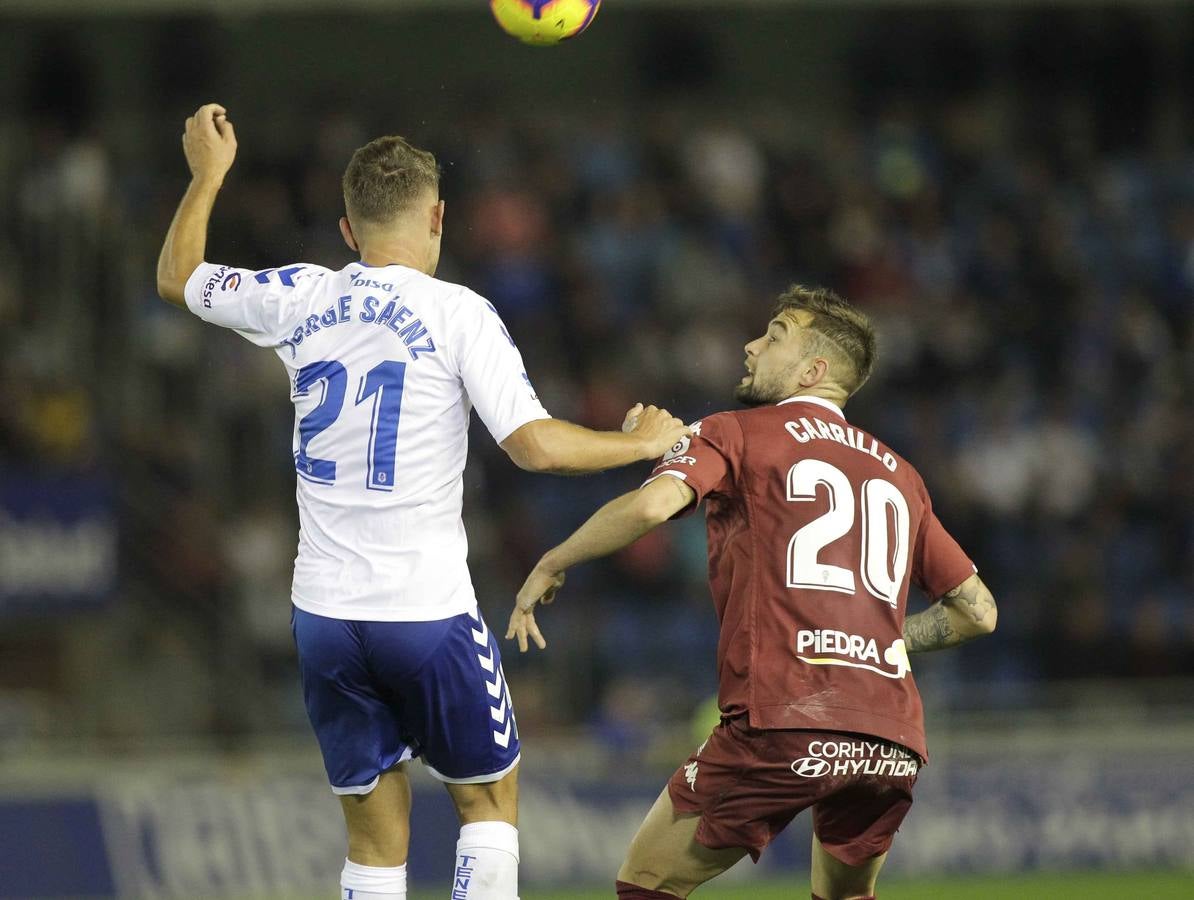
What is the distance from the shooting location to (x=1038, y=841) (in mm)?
11484

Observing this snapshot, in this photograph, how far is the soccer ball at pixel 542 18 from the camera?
5883 mm

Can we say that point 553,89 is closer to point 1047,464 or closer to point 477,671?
point 1047,464

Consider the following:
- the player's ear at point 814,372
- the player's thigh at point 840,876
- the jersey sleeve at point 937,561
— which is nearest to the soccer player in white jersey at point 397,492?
the player's ear at point 814,372

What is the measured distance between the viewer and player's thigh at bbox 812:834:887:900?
17.5 feet

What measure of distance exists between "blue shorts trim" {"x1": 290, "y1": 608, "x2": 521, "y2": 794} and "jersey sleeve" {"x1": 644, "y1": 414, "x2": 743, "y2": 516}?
2.28 feet

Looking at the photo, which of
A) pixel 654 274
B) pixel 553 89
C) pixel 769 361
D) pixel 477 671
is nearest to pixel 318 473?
pixel 477 671

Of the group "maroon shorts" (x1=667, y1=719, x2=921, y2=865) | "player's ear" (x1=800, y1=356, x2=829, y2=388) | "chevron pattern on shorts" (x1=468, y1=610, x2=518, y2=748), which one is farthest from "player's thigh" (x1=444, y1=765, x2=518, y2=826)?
"player's ear" (x1=800, y1=356, x2=829, y2=388)

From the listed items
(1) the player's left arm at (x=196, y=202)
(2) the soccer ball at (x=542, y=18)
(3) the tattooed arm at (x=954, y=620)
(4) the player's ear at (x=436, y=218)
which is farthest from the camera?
(2) the soccer ball at (x=542, y=18)

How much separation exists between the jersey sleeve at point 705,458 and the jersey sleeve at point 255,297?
3.65ft

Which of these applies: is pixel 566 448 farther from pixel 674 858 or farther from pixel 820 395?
pixel 674 858

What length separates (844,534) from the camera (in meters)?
5.06

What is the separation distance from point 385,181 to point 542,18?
119cm

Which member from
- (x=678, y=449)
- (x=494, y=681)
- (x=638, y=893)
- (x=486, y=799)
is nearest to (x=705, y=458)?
(x=678, y=449)

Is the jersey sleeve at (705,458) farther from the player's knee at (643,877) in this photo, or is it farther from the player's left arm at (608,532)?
the player's knee at (643,877)
